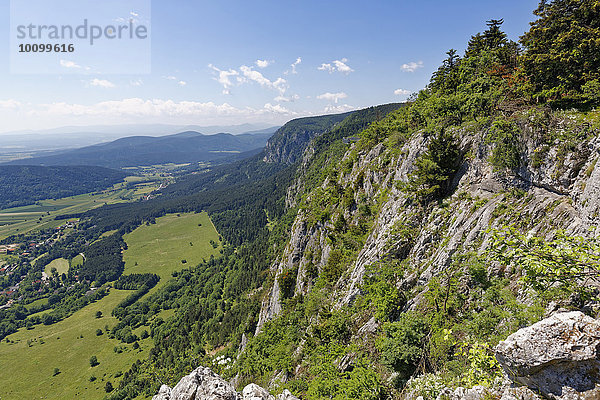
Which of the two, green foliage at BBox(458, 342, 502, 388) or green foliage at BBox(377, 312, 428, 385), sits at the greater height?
green foliage at BBox(458, 342, 502, 388)

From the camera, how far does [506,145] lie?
1992 centimetres

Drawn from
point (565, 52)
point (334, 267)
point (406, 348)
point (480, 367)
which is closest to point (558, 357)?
point (480, 367)

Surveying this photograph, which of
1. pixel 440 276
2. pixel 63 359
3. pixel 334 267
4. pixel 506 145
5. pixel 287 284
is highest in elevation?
pixel 506 145

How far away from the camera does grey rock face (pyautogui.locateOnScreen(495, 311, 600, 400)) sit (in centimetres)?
711

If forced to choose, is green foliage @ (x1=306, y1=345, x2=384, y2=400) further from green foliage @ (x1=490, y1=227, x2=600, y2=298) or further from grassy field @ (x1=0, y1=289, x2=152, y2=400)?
grassy field @ (x1=0, y1=289, x2=152, y2=400)

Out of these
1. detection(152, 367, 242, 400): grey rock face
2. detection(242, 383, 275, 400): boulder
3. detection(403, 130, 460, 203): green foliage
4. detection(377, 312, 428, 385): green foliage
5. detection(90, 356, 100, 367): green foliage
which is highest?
detection(403, 130, 460, 203): green foliage

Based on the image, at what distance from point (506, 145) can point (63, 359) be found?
191m

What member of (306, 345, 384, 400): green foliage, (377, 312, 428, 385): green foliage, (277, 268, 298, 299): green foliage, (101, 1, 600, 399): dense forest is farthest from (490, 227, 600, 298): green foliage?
(277, 268, 298, 299): green foliage

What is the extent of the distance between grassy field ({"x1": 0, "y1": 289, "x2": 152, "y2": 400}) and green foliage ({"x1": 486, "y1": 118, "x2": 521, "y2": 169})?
149 metres

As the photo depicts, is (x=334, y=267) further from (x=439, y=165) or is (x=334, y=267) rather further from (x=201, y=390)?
(x=201, y=390)

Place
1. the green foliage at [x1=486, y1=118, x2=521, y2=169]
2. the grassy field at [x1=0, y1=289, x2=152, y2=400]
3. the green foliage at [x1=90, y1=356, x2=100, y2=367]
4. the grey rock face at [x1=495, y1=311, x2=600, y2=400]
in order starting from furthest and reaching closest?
1. the green foliage at [x1=90, y1=356, x2=100, y2=367]
2. the grassy field at [x1=0, y1=289, x2=152, y2=400]
3. the green foliage at [x1=486, y1=118, x2=521, y2=169]
4. the grey rock face at [x1=495, y1=311, x2=600, y2=400]

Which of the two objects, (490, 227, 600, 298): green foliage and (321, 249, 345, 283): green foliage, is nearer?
(490, 227, 600, 298): green foliage

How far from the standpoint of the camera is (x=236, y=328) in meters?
95.5

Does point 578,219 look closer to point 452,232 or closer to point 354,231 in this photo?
point 452,232
